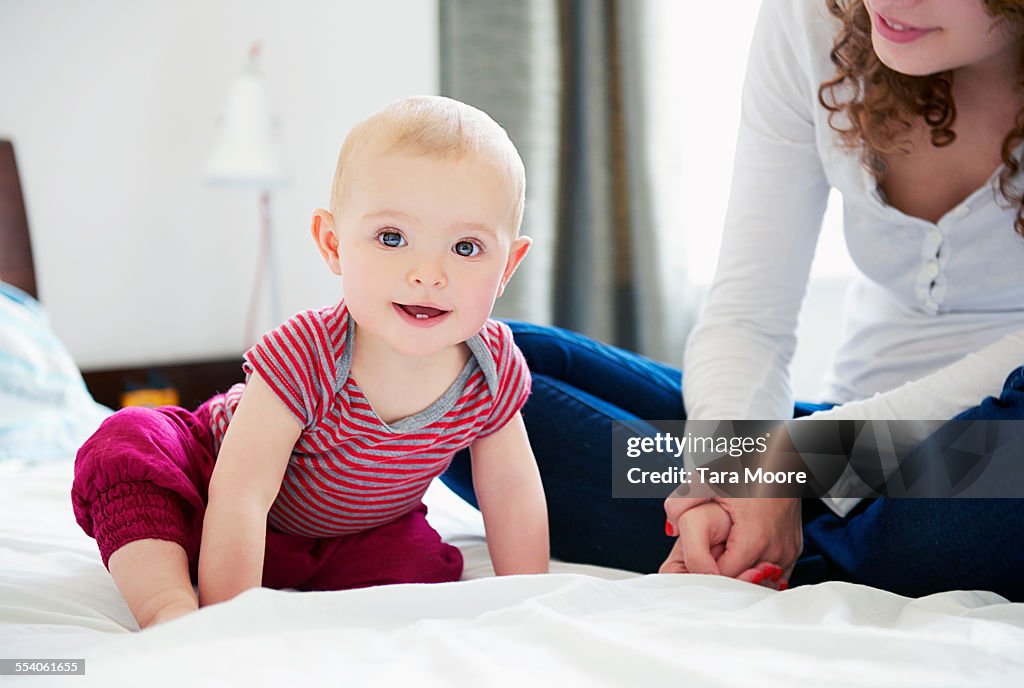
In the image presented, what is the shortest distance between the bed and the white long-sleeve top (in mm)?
349

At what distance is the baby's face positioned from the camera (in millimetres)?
791

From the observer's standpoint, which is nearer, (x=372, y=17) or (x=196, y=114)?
(x=196, y=114)

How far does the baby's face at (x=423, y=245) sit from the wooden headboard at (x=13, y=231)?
1685 millimetres

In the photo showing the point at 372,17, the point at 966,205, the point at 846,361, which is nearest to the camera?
the point at 966,205

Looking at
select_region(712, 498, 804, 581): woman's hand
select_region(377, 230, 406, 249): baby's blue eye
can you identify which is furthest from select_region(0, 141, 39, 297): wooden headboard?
select_region(712, 498, 804, 581): woman's hand

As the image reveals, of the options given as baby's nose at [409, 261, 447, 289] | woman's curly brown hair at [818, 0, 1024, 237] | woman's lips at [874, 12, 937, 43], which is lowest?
baby's nose at [409, 261, 447, 289]

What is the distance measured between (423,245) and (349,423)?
0.66 ft

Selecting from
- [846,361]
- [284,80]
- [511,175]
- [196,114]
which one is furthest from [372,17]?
[511,175]

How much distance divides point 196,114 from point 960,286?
2033mm

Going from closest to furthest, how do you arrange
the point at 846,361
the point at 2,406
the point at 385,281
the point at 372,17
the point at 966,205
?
1. the point at 385,281
2. the point at 966,205
3. the point at 846,361
4. the point at 2,406
5. the point at 372,17

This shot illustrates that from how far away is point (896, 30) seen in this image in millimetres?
1010

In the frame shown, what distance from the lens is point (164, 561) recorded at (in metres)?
0.83

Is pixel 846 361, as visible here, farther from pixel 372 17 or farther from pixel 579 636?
pixel 372 17

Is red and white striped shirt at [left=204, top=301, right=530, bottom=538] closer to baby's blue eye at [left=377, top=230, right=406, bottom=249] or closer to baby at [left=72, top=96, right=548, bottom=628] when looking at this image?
baby at [left=72, top=96, right=548, bottom=628]
